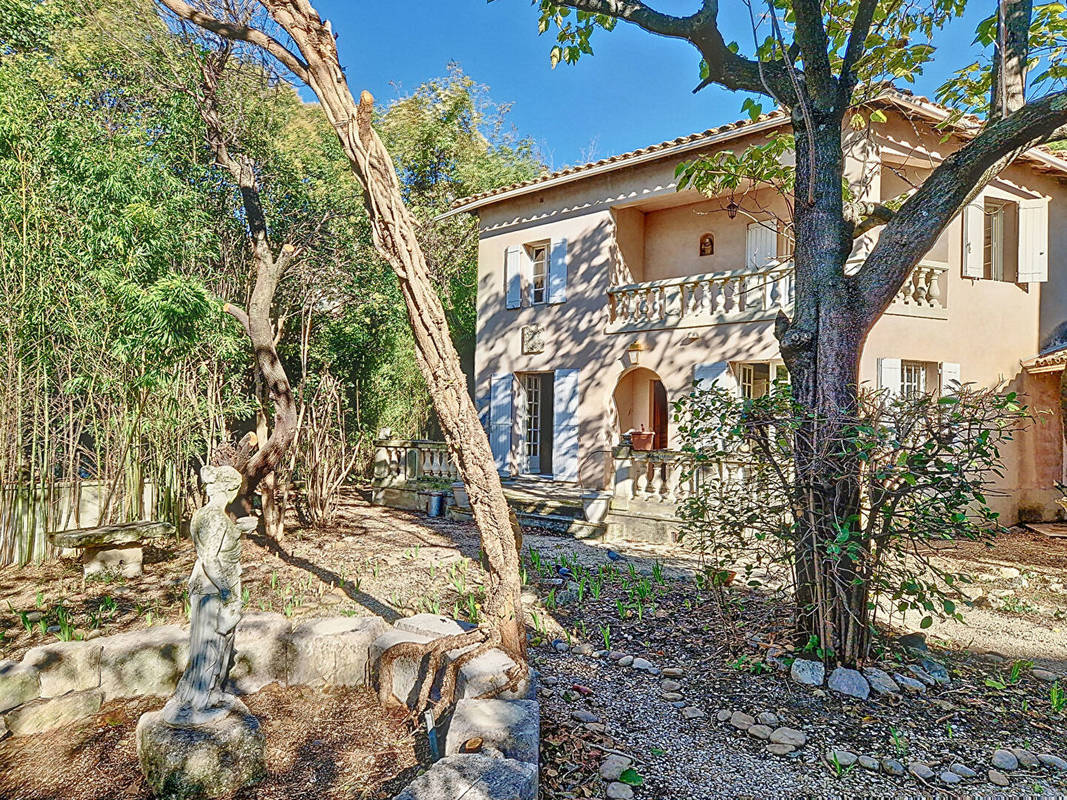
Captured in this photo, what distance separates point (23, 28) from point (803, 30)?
1128 centimetres

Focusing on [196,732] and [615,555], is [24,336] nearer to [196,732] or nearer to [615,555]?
[196,732]

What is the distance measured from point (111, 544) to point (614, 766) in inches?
211

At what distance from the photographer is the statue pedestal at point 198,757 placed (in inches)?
93.7

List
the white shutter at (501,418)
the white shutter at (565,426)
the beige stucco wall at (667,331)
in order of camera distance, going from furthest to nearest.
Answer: the white shutter at (501,418) → the white shutter at (565,426) → the beige stucco wall at (667,331)

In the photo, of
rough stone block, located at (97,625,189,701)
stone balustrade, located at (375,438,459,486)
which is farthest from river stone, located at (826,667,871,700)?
stone balustrade, located at (375,438,459,486)

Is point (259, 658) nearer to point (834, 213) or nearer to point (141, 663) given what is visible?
point (141, 663)

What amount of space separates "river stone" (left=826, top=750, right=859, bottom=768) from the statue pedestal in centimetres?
245

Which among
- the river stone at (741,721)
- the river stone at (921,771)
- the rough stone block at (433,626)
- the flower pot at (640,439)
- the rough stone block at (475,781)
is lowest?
the river stone at (741,721)

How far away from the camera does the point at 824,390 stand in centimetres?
380

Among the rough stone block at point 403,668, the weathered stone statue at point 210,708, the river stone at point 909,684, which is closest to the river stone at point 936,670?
the river stone at point 909,684

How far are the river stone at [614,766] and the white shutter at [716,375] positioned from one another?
7.29 m

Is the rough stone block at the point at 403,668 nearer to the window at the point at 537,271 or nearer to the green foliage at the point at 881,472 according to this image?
the green foliage at the point at 881,472

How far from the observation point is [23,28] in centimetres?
921

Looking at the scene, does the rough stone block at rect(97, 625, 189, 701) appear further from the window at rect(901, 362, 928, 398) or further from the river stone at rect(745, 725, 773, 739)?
the window at rect(901, 362, 928, 398)
